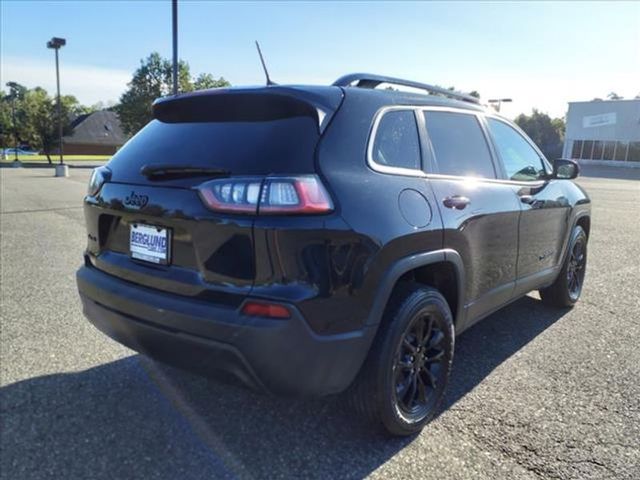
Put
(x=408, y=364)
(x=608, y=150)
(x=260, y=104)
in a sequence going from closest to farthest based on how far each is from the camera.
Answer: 1. (x=260, y=104)
2. (x=408, y=364)
3. (x=608, y=150)

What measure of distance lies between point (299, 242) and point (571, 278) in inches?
152

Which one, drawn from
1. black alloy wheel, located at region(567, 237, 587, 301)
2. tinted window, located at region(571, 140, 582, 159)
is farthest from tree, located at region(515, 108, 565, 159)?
black alloy wheel, located at region(567, 237, 587, 301)

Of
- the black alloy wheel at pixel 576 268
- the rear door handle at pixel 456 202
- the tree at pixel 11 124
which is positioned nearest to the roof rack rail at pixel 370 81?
the rear door handle at pixel 456 202

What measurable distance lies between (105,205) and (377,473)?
1971 mm

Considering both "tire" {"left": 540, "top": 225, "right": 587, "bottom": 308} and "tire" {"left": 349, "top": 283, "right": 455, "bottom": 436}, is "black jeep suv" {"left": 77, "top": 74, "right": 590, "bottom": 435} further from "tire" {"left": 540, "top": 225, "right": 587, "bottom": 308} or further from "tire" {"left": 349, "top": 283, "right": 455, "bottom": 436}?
"tire" {"left": 540, "top": 225, "right": 587, "bottom": 308}

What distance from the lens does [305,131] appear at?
234 cm

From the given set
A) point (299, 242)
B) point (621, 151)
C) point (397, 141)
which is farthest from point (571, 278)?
point (621, 151)

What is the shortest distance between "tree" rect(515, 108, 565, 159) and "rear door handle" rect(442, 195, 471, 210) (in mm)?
53474

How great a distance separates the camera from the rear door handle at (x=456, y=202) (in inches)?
113

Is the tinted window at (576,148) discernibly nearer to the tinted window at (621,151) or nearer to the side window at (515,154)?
the tinted window at (621,151)

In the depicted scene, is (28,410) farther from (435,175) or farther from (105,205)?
(435,175)

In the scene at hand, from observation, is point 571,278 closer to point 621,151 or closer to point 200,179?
point 200,179

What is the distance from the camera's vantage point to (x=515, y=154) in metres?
4.01

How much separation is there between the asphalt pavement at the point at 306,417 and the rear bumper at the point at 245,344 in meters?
0.35
